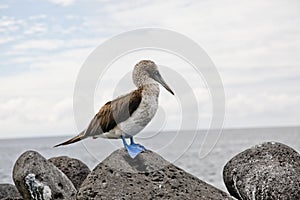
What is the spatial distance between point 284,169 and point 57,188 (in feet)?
13.4

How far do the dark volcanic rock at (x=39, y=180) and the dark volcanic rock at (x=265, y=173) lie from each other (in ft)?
9.80

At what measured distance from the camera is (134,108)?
339 inches

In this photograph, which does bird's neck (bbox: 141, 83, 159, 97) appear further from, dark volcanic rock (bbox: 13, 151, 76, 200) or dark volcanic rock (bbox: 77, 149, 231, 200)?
dark volcanic rock (bbox: 13, 151, 76, 200)

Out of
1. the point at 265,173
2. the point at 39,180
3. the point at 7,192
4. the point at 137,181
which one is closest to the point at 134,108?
the point at 137,181

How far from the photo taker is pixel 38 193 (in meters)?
12.2

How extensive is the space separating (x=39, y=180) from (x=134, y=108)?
4.25 meters

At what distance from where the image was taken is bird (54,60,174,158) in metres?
8.56

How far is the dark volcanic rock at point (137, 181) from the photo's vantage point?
9.37 meters

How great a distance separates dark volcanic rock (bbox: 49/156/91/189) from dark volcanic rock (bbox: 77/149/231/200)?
453 centimetres

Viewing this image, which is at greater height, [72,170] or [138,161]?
[138,161]

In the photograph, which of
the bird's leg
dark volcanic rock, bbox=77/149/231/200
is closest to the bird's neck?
the bird's leg

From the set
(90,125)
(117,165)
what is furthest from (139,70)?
(117,165)

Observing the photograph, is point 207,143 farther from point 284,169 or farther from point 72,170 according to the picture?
point 72,170

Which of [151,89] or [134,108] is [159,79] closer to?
[151,89]
